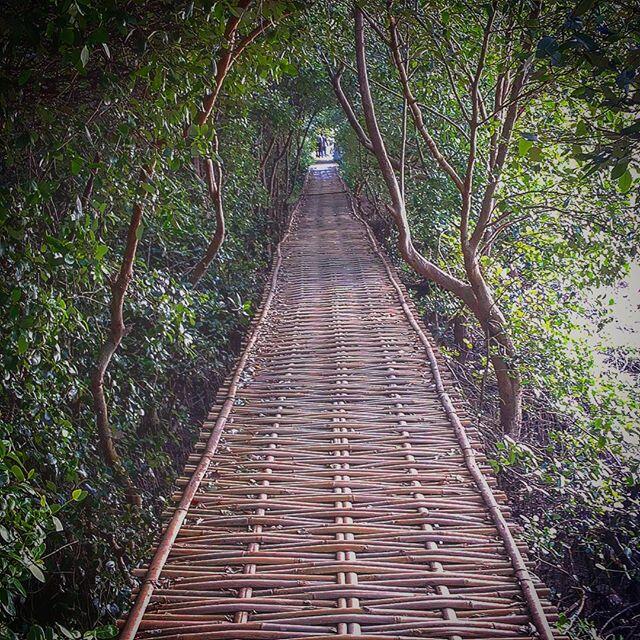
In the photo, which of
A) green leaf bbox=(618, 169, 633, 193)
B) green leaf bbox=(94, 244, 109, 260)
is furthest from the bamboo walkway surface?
green leaf bbox=(618, 169, 633, 193)

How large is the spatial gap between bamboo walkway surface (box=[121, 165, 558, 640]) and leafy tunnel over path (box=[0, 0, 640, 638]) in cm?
40

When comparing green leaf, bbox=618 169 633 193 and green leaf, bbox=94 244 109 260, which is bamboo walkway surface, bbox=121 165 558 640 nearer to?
green leaf, bbox=94 244 109 260

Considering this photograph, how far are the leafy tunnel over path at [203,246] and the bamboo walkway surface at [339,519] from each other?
0.40 m

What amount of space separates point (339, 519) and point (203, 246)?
3320mm

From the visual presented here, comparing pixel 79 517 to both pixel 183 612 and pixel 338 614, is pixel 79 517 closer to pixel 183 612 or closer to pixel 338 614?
pixel 183 612

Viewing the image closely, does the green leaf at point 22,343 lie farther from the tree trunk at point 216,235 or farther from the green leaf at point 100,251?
the tree trunk at point 216,235

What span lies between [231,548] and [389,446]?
0.80m

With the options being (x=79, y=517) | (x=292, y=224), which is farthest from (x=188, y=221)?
(x=292, y=224)

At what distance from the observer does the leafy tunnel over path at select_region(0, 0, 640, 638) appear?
1.76 m

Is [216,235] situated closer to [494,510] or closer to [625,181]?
[494,510]

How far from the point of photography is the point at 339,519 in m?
1.88

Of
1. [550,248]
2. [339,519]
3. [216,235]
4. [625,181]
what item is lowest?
[339,519]

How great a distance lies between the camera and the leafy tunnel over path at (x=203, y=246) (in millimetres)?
1760

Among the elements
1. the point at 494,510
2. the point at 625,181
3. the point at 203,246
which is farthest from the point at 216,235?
the point at 625,181
